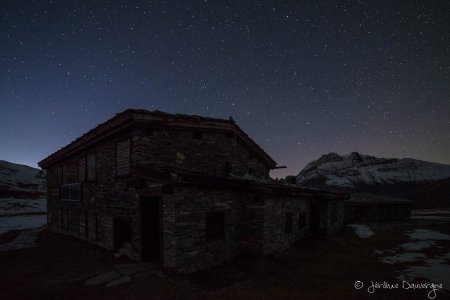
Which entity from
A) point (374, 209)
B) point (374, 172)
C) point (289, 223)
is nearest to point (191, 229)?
point (289, 223)

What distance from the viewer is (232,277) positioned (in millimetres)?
8812

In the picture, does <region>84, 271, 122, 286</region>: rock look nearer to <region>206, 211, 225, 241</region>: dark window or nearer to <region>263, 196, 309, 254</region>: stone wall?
<region>206, 211, 225, 241</region>: dark window

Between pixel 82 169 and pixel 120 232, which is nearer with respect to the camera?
pixel 120 232

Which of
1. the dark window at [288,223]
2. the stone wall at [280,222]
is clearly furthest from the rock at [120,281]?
Answer: the dark window at [288,223]

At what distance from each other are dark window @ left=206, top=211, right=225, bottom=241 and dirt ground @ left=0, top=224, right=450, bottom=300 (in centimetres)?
119

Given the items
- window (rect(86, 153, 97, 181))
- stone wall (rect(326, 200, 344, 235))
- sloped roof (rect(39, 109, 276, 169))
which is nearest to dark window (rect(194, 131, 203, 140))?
sloped roof (rect(39, 109, 276, 169))

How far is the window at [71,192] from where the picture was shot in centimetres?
1616

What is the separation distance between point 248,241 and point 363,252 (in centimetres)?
665

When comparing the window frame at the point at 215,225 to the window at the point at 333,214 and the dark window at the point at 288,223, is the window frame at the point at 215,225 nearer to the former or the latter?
the dark window at the point at 288,223

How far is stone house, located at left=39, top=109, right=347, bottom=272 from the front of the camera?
9.05 metres

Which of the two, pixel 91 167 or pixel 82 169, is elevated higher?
pixel 91 167

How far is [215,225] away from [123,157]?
542cm

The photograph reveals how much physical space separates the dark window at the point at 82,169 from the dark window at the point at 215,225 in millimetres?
9928

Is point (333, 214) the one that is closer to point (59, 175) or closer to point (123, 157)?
point (123, 157)
